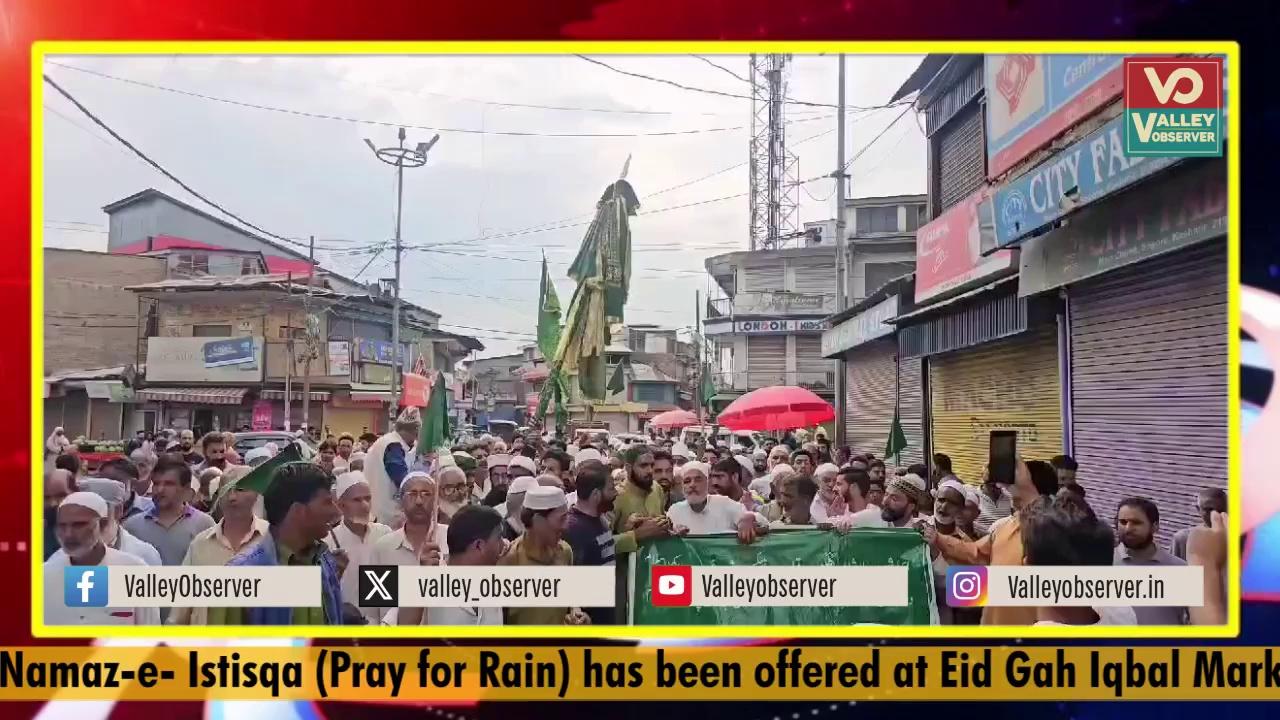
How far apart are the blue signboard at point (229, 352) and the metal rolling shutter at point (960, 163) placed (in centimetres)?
227

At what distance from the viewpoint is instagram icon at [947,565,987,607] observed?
→ 95.8 inches

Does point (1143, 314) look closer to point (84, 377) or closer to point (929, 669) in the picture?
point (929, 669)

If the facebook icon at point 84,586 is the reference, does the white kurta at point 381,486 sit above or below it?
above

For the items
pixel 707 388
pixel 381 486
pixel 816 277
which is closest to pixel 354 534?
pixel 381 486

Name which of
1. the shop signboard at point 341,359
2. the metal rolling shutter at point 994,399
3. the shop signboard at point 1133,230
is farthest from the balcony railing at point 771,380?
the shop signboard at point 341,359

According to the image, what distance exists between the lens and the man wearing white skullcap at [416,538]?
246 cm

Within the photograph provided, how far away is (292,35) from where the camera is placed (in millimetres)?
2461

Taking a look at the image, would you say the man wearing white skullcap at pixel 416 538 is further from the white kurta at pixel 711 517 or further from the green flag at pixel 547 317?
the white kurta at pixel 711 517

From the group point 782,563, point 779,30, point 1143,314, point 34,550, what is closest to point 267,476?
point 34,550

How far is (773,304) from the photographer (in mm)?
2818

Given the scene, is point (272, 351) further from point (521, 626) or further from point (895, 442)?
point (895, 442)

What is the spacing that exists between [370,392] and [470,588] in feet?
2.32

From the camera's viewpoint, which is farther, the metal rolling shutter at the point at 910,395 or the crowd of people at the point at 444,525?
the metal rolling shutter at the point at 910,395

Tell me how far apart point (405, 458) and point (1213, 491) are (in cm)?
228
